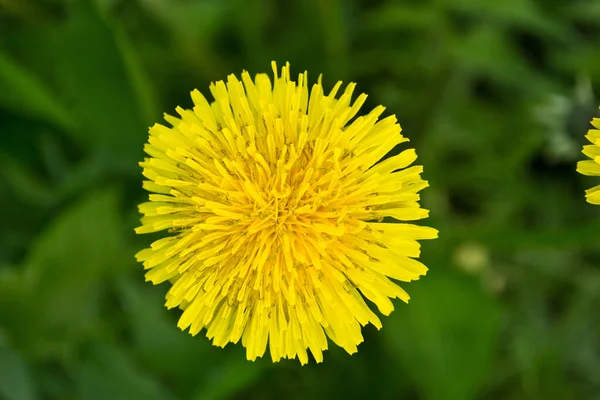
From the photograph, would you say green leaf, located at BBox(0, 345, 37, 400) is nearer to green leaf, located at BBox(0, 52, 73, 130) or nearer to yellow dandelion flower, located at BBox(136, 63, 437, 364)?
green leaf, located at BBox(0, 52, 73, 130)

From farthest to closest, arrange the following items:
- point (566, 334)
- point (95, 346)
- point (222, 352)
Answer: point (566, 334)
point (222, 352)
point (95, 346)

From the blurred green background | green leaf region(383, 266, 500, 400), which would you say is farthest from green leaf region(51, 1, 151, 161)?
green leaf region(383, 266, 500, 400)

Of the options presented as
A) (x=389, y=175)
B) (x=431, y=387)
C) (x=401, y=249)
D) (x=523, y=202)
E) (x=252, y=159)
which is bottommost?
(x=431, y=387)

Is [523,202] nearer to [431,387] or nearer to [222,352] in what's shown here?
[431,387]

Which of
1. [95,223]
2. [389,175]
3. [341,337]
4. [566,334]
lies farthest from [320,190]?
[566,334]

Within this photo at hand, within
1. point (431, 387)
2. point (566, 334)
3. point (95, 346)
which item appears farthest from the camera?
point (566, 334)

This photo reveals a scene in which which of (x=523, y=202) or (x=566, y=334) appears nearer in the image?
(x=566, y=334)

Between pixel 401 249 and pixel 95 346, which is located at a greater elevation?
pixel 95 346
